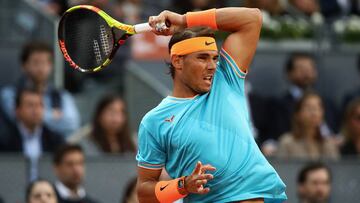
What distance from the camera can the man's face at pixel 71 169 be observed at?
35.6 ft

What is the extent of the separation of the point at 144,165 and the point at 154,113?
1.22ft

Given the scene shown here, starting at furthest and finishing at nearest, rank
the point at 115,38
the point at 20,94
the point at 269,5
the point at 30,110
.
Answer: the point at 269,5 → the point at 20,94 → the point at 30,110 → the point at 115,38

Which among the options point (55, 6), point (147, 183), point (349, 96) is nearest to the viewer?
point (147, 183)

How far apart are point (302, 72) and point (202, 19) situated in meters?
5.92

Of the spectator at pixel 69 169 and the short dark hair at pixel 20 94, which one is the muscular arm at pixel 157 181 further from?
the short dark hair at pixel 20 94

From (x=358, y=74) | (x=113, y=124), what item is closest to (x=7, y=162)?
(x=113, y=124)

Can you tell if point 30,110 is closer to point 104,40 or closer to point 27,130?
point 27,130

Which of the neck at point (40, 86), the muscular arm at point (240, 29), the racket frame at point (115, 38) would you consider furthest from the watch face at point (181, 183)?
the neck at point (40, 86)

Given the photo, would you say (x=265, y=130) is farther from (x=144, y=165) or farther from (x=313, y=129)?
(x=144, y=165)

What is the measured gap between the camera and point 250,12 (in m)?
7.44

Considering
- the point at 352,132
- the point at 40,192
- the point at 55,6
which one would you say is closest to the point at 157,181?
the point at 40,192

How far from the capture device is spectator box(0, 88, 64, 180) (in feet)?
38.1

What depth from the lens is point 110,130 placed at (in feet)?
38.9

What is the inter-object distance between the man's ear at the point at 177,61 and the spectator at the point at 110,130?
4434mm
